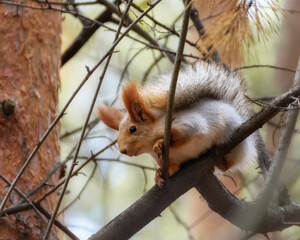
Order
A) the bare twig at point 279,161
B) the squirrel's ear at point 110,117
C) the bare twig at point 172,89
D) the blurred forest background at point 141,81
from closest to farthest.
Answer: the bare twig at point 172,89 < the bare twig at point 279,161 < the squirrel's ear at point 110,117 < the blurred forest background at point 141,81

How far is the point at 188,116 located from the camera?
1710mm

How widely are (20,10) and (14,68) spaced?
0.93 ft

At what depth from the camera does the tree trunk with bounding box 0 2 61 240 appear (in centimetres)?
189

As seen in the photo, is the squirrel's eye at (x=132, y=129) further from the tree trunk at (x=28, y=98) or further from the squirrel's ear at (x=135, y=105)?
the tree trunk at (x=28, y=98)

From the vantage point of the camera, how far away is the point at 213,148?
1.72 meters

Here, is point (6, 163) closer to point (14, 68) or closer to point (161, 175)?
point (14, 68)

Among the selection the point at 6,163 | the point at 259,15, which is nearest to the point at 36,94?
the point at 6,163

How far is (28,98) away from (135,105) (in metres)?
0.56

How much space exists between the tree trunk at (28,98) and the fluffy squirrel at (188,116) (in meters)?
0.36

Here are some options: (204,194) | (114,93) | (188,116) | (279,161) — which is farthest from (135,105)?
(114,93)

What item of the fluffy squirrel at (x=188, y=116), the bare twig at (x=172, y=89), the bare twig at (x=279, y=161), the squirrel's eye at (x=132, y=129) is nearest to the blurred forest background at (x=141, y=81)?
the fluffy squirrel at (x=188, y=116)

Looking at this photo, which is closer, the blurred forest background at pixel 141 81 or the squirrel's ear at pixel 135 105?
the squirrel's ear at pixel 135 105

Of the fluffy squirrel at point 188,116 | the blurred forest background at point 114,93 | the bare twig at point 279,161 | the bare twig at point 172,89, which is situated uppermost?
the blurred forest background at point 114,93

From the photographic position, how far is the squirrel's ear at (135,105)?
5.54ft
